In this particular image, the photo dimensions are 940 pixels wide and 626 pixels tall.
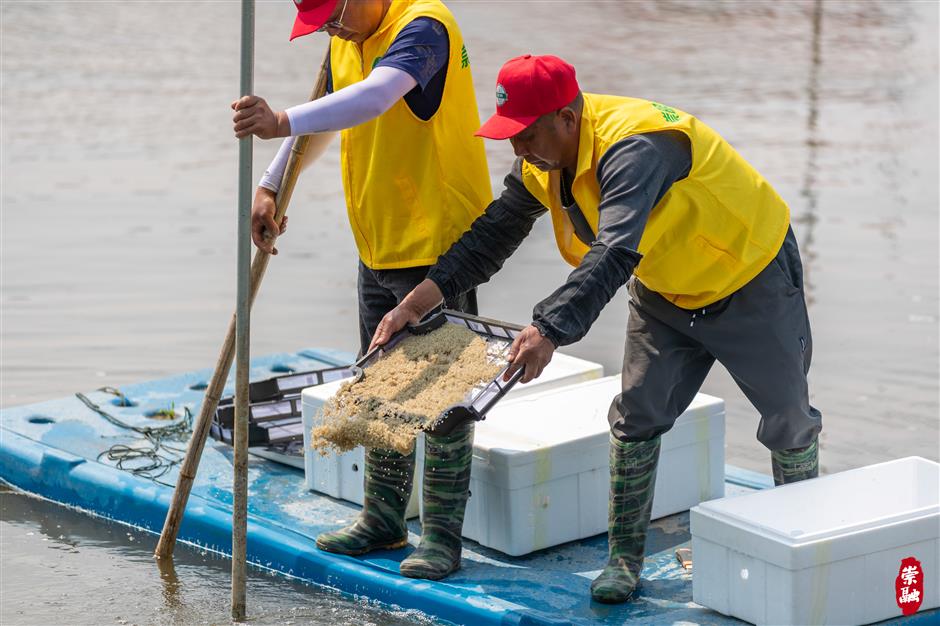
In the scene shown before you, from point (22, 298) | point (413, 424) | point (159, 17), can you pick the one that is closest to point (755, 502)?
point (413, 424)

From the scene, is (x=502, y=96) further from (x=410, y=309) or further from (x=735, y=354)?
(x=735, y=354)

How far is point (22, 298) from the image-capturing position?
846cm

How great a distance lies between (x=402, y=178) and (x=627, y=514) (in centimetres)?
121

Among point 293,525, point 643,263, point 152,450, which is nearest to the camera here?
point 643,263

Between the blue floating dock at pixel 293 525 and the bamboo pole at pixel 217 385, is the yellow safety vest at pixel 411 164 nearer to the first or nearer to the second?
the bamboo pole at pixel 217 385

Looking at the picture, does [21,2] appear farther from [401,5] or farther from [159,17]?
[401,5]

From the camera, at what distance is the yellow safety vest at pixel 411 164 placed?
171 inches

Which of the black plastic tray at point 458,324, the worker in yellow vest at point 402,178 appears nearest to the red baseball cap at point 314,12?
the worker in yellow vest at point 402,178

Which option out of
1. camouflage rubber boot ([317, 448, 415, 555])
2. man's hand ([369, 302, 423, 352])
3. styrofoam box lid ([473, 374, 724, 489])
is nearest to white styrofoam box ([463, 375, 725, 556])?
styrofoam box lid ([473, 374, 724, 489])

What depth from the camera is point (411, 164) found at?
14.4ft

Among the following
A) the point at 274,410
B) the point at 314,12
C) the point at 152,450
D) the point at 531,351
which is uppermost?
the point at 314,12

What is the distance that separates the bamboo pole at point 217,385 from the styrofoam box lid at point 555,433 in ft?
2.85

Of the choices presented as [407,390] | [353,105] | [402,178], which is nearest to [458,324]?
[407,390]

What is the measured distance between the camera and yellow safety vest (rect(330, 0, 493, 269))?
433 cm
